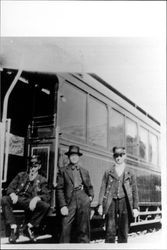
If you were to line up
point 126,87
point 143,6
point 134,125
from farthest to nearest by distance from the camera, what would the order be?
1. point 134,125
2. point 126,87
3. point 143,6

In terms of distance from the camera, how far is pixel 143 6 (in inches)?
117

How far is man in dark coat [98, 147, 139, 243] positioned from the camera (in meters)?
3.13

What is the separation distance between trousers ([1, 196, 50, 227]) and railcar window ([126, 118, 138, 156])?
0.88m

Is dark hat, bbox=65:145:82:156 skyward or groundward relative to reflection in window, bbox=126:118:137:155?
groundward

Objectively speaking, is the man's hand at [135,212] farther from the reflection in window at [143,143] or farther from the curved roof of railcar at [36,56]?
the curved roof of railcar at [36,56]

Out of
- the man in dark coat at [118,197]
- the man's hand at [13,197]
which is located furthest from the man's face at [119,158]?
the man's hand at [13,197]

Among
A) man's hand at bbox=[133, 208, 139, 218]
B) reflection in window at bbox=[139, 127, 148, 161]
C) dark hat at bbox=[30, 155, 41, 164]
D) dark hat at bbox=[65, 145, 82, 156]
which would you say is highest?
reflection in window at bbox=[139, 127, 148, 161]

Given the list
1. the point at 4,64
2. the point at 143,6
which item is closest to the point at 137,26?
the point at 143,6

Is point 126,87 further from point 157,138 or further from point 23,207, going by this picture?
point 23,207

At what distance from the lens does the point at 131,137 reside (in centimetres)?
339

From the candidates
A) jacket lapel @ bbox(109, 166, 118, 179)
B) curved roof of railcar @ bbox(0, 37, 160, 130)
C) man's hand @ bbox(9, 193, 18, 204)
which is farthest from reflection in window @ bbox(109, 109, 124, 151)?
man's hand @ bbox(9, 193, 18, 204)

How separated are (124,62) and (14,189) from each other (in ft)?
4.55

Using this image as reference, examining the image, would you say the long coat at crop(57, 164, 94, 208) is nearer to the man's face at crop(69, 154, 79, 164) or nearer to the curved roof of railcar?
the man's face at crop(69, 154, 79, 164)

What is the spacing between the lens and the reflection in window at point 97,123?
124 inches
